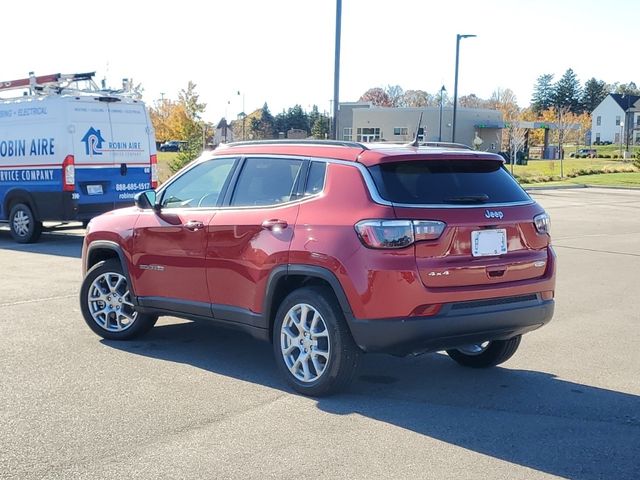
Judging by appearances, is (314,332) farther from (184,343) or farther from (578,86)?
(578,86)

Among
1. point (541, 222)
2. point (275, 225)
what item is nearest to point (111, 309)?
point (275, 225)

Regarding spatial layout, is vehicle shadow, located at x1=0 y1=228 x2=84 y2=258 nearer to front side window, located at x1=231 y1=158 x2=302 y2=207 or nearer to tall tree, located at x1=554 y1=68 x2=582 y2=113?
front side window, located at x1=231 y1=158 x2=302 y2=207

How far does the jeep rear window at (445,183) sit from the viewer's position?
5289 millimetres

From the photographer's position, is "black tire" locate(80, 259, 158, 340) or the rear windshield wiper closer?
the rear windshield wiper

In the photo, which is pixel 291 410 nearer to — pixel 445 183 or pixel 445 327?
pixel 445 327

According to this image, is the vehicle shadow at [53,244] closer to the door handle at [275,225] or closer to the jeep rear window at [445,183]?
the door handle at [275,225]

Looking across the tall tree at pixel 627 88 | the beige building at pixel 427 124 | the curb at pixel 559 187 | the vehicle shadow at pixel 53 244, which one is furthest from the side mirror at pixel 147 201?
the tall tree at pixel 627 88

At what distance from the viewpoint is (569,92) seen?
160 metres

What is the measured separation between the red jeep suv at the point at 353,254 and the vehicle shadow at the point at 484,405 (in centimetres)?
30

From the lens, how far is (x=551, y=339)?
7.33 metres

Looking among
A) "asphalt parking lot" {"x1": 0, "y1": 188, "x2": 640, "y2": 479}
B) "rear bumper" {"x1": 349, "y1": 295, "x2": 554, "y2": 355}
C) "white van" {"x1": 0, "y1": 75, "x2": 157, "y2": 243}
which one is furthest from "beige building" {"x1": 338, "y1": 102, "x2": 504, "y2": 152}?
"rear bumper" {"x1": 349, "y1": 295, "x2": 554, "y2": 355}

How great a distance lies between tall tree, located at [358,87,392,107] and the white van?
136204 mm

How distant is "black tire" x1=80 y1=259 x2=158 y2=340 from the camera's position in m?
7.09

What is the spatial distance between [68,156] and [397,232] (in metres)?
10.0
